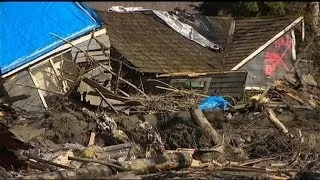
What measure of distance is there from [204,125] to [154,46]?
4.02m

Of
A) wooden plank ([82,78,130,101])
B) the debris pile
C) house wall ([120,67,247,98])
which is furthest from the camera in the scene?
house wall ([120,67,247,98])

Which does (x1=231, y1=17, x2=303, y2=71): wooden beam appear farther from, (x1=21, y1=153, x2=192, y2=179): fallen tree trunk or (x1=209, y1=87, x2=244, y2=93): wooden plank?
(x1=21, y1=153, x2=192, y2=179): fallen tree trunk

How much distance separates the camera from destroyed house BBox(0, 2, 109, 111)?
1055cm

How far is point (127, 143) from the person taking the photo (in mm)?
8945

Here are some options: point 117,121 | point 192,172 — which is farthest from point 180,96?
point 192,172

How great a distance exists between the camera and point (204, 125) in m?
9.46

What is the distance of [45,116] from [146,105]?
1.92m

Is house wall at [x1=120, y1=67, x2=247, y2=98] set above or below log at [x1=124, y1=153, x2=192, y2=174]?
above

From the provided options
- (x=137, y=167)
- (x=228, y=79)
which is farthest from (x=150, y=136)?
(x=228, y=79)

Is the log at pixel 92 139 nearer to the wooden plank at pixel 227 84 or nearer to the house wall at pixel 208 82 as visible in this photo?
the house wall at pixel 208 82

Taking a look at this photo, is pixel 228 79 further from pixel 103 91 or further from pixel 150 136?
pixel 150 136

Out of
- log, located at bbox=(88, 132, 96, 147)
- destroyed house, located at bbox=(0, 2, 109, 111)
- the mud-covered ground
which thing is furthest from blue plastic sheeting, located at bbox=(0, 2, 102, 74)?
log, located at bbox=(88, 132, 96, 147)

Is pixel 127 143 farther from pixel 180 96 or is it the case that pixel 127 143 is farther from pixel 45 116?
pixel 180 96

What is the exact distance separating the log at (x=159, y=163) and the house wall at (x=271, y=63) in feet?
19.0
